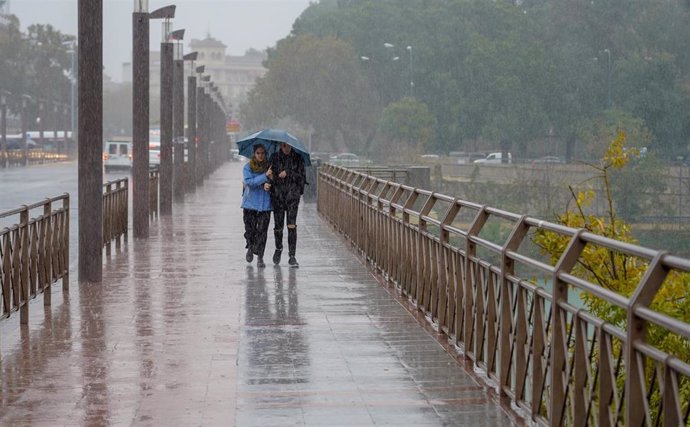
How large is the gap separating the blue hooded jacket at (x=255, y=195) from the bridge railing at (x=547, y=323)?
12.8 feet

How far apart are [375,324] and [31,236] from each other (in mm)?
3095

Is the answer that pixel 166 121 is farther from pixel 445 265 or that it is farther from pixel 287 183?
pixel 445 265

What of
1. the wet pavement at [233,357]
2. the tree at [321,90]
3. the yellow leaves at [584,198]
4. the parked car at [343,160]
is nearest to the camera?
the wet pavement at [233,357]

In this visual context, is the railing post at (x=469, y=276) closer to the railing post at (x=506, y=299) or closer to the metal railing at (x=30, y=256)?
the railing post at (x=506, y=299)

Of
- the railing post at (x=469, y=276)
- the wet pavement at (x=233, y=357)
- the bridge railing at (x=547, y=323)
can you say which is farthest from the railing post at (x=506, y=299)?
the railing post at (x=469, y=276)

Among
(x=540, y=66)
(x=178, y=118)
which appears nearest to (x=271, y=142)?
(x=178, y=118)

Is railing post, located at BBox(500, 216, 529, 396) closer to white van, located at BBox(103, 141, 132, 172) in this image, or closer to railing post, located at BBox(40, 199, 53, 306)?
railing post, located at BBox(40, 199, 53, 306)

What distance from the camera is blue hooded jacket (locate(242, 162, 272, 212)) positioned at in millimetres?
17984

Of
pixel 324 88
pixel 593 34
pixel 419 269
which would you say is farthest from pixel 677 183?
pixel 419 269

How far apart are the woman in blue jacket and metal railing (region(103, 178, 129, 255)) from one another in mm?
2896

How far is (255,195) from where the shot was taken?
18.2 m

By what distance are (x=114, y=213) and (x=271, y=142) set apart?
12.9ft

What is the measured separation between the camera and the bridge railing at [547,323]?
5715mm

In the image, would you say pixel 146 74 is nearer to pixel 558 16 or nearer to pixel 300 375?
pixel 300 375
